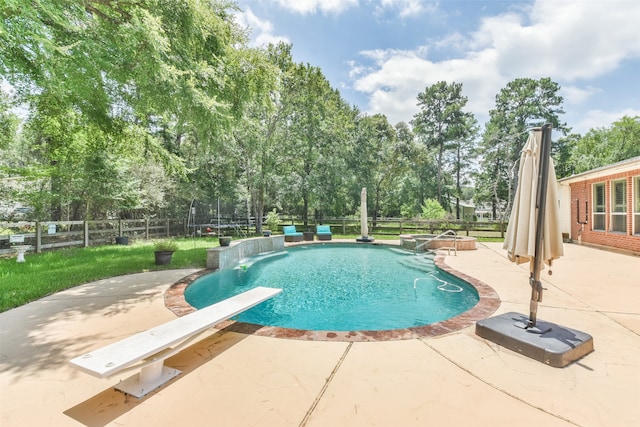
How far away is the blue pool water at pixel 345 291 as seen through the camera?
15.5ft

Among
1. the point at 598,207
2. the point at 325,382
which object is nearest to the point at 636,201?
the point at 598,207

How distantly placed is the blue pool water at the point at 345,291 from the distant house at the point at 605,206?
6511 mm

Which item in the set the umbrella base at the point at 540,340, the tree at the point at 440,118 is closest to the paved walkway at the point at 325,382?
the umbrella base at the point at 540,340

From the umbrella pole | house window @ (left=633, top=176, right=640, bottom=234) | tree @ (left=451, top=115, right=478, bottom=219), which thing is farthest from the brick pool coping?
tree @ (left=451, top=115, right=478, bottom=219)

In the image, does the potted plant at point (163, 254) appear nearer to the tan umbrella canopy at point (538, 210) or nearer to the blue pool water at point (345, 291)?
the blue pool water at point (345, 291)

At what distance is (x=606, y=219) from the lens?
1001cm

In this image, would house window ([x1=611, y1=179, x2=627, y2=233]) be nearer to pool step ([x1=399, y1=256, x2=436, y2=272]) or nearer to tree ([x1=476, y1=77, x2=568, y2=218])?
pool step ([x1=399, y1=256, x2=436, y2=272])

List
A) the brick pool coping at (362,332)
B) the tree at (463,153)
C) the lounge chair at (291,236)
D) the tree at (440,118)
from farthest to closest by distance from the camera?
the tree at (463,153) → the tree at (440,118) → the lounge chair at (291,236) → the brick pool coping at (362,332)

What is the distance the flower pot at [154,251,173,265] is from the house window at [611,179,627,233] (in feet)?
47.8

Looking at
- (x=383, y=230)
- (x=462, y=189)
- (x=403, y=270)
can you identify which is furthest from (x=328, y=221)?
(x=462, y=189)

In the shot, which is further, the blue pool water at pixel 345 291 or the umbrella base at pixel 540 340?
the blue pool water at pixel 345 291

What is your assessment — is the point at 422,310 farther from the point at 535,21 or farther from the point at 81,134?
the point at 81,134

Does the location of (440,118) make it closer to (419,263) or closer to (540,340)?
(419,263)

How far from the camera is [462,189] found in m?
29.5
